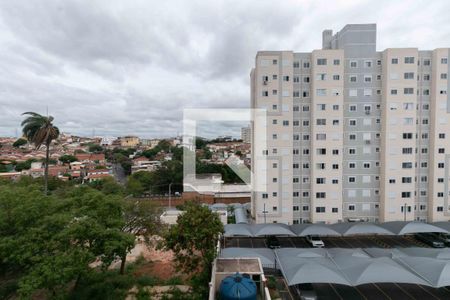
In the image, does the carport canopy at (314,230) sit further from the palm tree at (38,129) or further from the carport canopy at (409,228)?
the palm tree at (38,129)

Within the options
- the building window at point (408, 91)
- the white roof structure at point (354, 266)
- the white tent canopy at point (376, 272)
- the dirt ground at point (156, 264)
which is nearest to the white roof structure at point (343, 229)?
the white roof structure at point (354, 266)

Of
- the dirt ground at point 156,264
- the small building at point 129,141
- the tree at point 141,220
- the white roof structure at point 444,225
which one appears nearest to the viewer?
the dirt ground at point 156,264

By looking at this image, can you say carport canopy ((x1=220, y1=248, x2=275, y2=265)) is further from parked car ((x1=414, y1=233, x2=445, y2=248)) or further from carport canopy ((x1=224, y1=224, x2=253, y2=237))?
parked car ((x1=414, y1=233, x2=445, y2=248))

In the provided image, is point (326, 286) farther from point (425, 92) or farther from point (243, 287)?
point (425, 92)

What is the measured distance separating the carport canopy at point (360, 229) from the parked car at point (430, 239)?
9.81 ft

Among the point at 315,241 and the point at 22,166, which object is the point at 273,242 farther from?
the point at 22,166

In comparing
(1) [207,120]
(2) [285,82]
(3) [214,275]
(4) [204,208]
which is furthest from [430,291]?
(1) [207,120]

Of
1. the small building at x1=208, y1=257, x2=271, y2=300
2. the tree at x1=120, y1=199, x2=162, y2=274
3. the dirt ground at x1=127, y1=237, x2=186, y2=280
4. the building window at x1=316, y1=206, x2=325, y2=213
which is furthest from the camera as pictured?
the building window at x1=316, y1=206, x2=325, y2=213

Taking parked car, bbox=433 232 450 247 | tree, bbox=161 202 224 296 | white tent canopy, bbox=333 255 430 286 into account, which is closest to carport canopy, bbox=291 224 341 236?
white tent canopy, bbox=333 255 430 286

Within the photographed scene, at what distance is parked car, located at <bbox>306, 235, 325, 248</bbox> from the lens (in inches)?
688

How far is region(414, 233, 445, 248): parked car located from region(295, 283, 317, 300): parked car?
41.2ft

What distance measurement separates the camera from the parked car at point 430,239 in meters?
17.5

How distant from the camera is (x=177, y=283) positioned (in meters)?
12.1

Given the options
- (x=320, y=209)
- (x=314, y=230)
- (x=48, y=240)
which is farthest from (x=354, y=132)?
(x=48, y=240)
